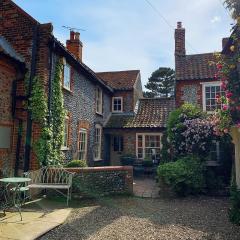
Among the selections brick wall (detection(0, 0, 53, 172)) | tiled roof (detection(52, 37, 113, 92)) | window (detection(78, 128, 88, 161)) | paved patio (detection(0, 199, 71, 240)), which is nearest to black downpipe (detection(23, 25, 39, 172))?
brick wall (detection(0, 0, 53, 172))

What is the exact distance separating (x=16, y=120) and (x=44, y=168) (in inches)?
85.8

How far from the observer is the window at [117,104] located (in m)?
22.2

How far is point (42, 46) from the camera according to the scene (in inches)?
442

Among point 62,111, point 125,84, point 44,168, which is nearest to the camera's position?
point 44,168

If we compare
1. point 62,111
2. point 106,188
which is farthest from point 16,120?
point 106,188

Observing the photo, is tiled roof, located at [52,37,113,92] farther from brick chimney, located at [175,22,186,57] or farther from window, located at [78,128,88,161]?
brick chimney, located at [175,22,186,57]

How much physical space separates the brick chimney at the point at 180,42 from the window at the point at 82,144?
8719mm

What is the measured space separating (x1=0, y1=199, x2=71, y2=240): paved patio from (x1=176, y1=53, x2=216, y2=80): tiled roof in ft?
39.6

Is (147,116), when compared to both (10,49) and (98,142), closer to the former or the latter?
(98,142)

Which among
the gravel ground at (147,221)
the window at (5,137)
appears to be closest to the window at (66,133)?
the window at (5,137)

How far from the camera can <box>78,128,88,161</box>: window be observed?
15.5 m

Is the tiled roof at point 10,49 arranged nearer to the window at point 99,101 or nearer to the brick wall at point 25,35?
the brick wall at point 25,35

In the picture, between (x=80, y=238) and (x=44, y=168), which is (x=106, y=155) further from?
(x=80, y=238)

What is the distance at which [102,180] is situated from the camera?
1077 cm
